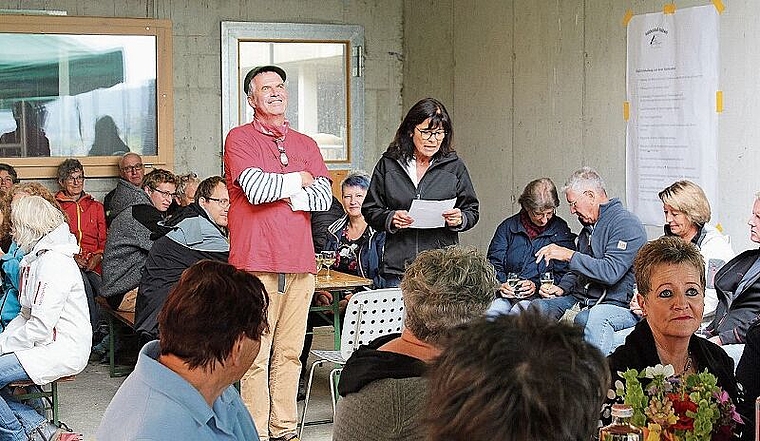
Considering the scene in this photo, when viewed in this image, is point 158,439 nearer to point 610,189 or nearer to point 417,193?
point 417,193

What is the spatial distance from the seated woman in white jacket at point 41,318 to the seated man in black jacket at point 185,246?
87 cm

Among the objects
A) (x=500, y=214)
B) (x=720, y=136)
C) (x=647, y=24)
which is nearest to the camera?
(x=720, y=136)

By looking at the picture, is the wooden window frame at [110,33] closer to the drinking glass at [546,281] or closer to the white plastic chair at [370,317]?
the drinking glass at [546,281]

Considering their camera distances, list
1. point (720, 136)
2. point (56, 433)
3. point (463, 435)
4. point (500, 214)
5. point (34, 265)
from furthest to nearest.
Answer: point (500, 214)
point (720, 136)
point (56, 433)
point (34, 265)
point (463, 435)

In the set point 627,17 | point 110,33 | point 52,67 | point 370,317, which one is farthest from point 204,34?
point 370,317

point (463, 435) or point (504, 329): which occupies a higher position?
point (504, 329)

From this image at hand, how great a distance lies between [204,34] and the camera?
351 inches

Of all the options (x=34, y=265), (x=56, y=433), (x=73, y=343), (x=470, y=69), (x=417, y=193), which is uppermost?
(x=470, y=69)

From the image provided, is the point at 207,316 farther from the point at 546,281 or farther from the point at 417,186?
the point at 546,281

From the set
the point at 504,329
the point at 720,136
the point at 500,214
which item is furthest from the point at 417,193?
the point at 504,329

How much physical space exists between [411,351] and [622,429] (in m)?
0.62

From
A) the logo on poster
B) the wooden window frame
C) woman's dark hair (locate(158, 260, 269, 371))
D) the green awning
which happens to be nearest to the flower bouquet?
woman's dark hair (locate(158, 260, 269, 371))

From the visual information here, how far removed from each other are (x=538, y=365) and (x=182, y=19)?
797cm

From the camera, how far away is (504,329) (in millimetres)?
1390
